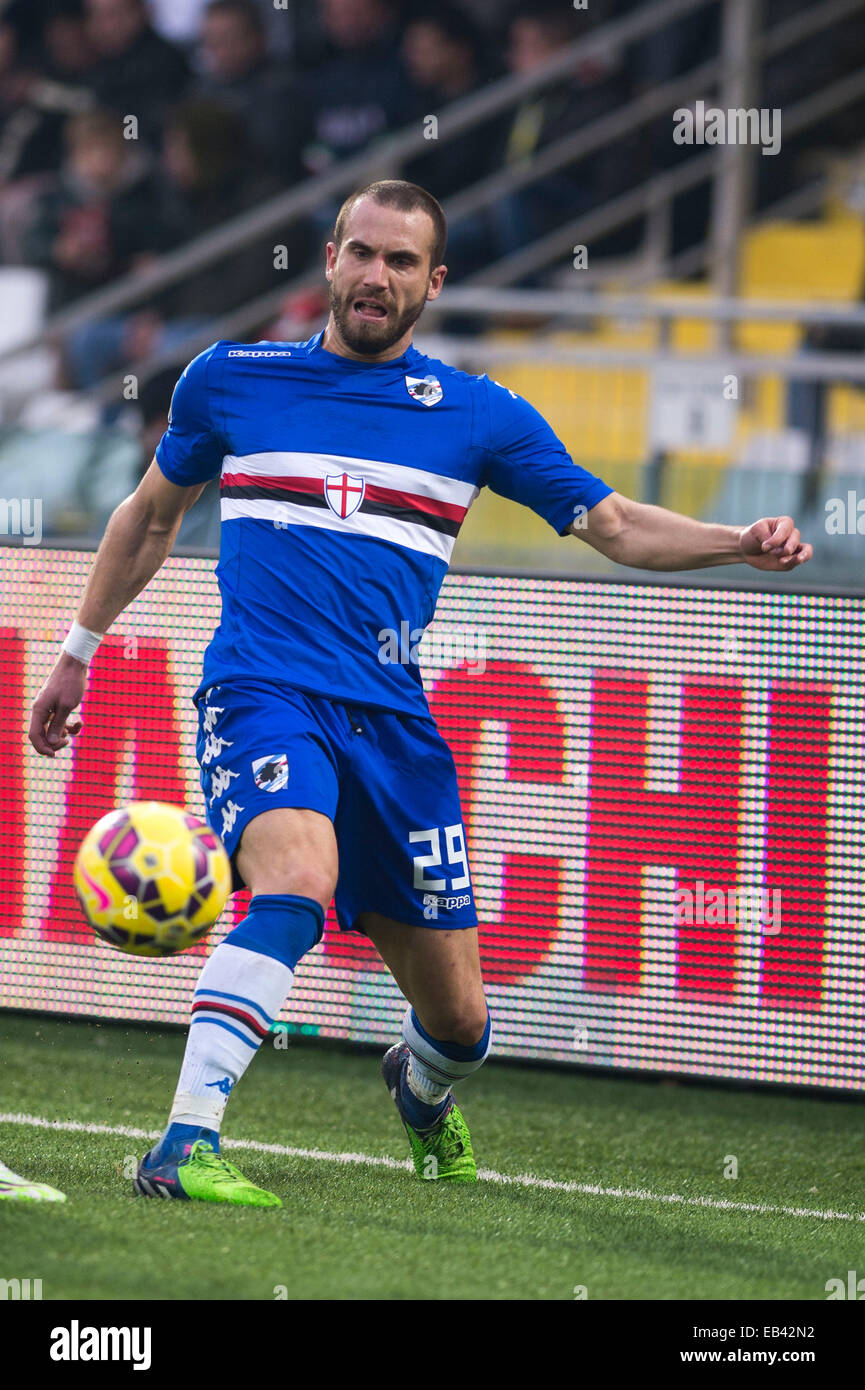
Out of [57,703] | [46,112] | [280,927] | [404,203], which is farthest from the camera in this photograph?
[46,112]

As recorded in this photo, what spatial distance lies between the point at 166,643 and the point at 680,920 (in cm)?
192

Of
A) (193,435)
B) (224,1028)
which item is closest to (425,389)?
(193,435)

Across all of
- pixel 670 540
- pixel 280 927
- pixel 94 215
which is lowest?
pixel 280 927

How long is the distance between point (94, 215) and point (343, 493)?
324 inches

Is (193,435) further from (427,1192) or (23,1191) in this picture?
(427,1192)

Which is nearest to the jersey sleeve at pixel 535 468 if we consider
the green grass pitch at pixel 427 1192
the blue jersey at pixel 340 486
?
the blue jersey at pixel 340 486

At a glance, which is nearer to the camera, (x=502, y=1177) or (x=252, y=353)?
(x=252, y=353)

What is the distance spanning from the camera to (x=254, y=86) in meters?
12.1

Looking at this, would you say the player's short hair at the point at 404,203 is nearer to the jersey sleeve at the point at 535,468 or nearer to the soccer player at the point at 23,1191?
the jersey sleeve at the point at 535,468

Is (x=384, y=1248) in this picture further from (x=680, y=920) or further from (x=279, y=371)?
(x=680, y=920)

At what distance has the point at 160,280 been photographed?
986 centimetres

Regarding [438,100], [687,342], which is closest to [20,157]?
[438,100]

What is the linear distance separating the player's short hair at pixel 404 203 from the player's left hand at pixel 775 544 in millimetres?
1012

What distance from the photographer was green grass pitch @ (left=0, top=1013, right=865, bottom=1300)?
370cm
